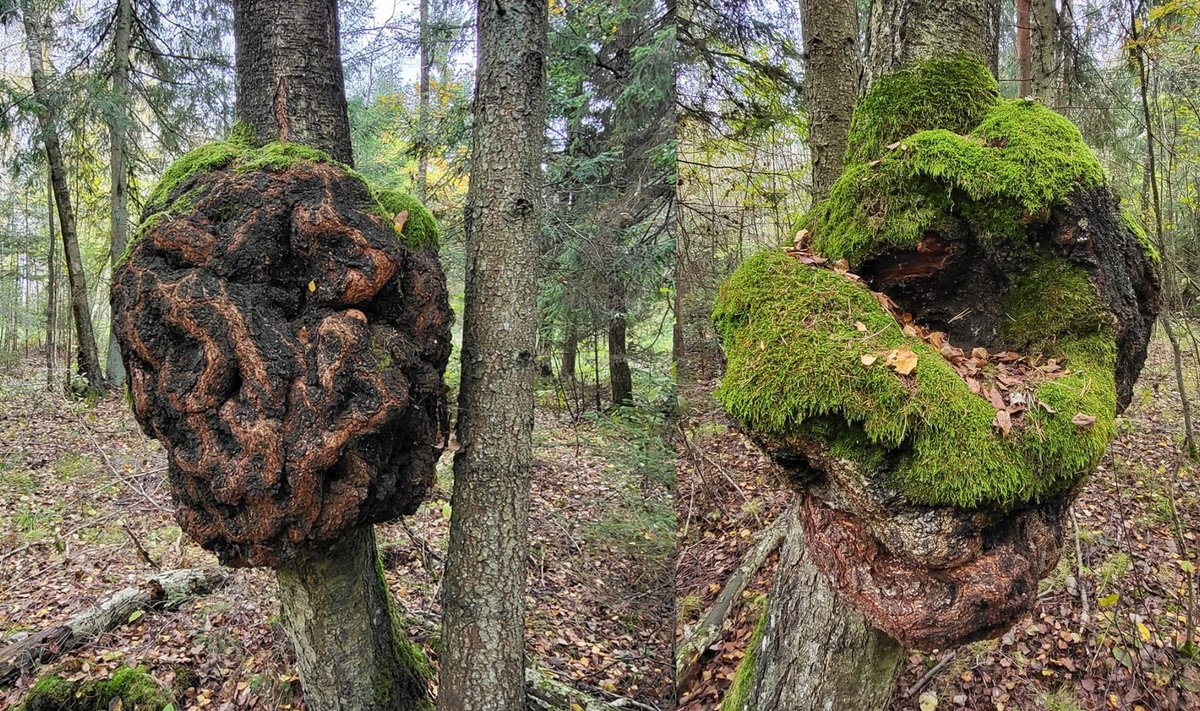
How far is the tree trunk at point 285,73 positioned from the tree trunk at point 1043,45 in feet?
19.6

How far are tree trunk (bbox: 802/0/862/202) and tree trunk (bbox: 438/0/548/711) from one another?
57.1 inches

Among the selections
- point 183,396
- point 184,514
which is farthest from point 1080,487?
point 184,514

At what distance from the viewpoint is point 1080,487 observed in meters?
1.50

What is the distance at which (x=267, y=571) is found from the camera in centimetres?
409

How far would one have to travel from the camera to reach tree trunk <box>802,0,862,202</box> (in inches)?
118

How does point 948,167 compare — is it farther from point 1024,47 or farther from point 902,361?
point 1024,47

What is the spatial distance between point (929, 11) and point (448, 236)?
197 inches

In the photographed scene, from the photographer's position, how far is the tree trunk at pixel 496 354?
2361 mm

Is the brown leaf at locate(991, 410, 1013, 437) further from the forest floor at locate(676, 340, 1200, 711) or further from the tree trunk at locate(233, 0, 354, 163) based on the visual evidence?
the tree trunk at locate(233, 0, 354, 163)

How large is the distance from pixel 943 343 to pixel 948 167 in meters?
0.47

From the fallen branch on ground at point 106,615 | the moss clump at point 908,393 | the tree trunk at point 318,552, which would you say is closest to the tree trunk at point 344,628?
the tree trunk at point 318,552

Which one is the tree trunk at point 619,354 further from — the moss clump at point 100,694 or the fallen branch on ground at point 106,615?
the moss clump at point 100,694

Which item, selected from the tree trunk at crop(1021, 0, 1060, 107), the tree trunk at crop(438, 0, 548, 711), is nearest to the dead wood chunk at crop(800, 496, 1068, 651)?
the tree trunk at crop(438, 0, 548, 711)

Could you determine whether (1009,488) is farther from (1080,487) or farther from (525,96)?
(525,96)
